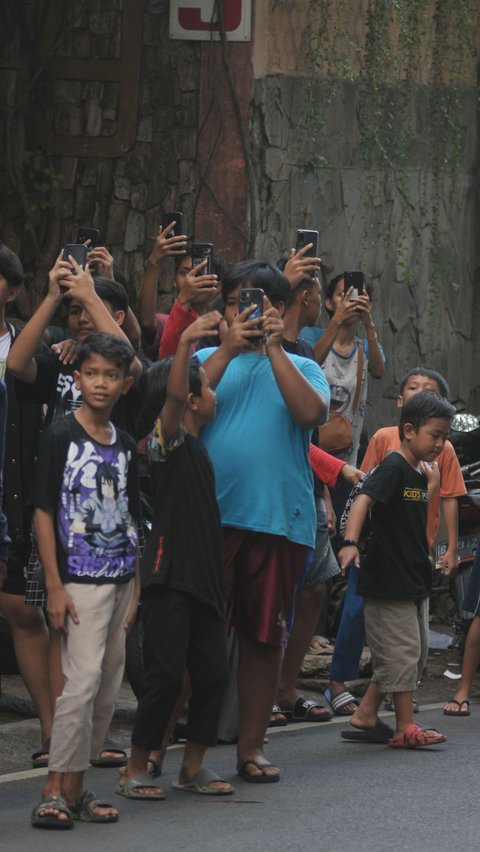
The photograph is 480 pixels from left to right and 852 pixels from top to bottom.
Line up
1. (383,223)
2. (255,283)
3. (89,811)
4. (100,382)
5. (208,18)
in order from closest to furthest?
(89,811) < (100,382) < (255,283) < (208,18) < (383,223)

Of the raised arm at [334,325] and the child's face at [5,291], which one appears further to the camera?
the raised arm at [334,325]

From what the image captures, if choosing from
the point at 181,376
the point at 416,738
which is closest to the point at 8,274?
the point at 181,376

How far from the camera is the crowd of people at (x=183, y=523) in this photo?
539cm

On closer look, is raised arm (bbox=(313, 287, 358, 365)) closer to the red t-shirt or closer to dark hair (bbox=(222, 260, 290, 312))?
the red t-shirt

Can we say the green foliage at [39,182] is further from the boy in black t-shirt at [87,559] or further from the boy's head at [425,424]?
the boy in black t-shirt at [87,559]

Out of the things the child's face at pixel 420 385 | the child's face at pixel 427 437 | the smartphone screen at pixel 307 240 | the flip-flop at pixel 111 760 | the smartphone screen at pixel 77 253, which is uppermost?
the smartphone screen at pixel 307 240

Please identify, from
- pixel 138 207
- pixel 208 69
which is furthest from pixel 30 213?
pixel 208 69

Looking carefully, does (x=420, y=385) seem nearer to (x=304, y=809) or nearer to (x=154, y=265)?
(x=154, y=265)

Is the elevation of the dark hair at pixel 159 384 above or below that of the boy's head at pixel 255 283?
below

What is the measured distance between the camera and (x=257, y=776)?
6.04 meters

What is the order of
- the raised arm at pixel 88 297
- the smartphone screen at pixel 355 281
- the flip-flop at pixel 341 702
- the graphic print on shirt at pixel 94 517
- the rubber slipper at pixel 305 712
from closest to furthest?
the graphic print on shirt at pixel 94 517
the raised arm at pixel 88 297
the rubber slipper at pixel 305 712
the flip-flop at pixel 341 702
the smartphone screen at pixel 355 281

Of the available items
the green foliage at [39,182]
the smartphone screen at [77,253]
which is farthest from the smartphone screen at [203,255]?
the green foliage at [39,182]

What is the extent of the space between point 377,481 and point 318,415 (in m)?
1.08

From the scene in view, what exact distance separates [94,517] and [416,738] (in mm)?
2112
